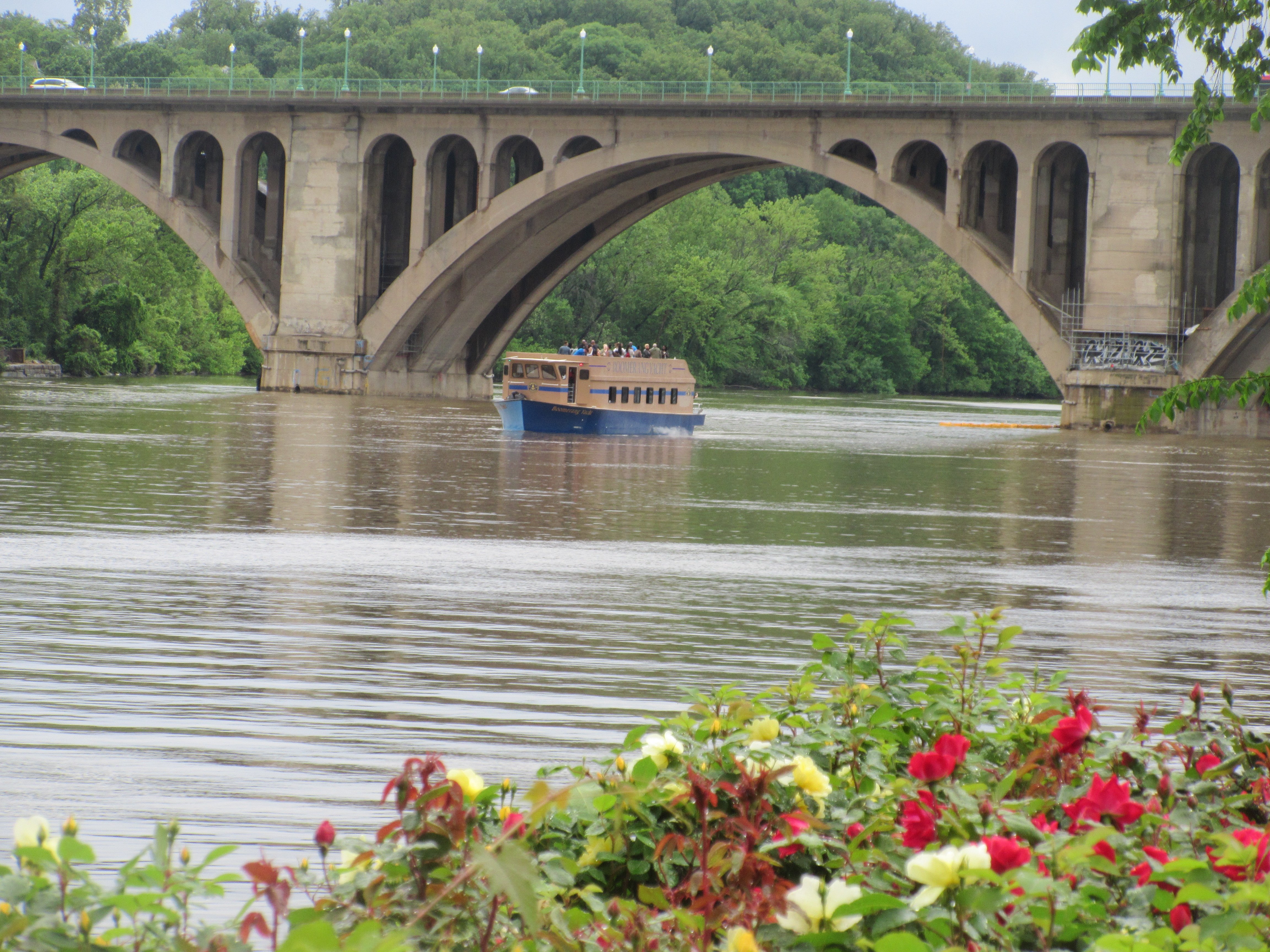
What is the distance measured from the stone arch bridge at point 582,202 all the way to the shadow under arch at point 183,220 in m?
0.08

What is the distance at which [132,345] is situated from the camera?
8519cm

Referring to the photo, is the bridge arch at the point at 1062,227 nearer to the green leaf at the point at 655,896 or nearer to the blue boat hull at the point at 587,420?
the blue boat hull at the point at 587,420

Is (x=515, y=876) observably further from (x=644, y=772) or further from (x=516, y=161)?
(x=516, y=161)

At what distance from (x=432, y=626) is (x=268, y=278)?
55057 millimetres

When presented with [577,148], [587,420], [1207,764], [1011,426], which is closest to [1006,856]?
[1207,764]

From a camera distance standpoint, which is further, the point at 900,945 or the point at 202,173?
the point at 202,173

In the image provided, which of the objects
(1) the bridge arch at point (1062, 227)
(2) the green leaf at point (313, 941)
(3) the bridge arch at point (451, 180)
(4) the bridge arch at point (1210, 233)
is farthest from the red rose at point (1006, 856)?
(3) the bridge arch at point (451, 180)

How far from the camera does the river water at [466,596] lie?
24.1ft

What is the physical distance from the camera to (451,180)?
211ft

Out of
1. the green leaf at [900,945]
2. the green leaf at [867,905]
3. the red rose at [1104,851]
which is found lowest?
the green leaf at [867,905]

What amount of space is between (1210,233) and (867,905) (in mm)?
51580

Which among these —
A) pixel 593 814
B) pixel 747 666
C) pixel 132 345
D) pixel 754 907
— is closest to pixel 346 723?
pixel 747 666

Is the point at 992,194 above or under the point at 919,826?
above

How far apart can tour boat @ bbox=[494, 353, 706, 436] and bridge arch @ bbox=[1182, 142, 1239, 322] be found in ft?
49.9
